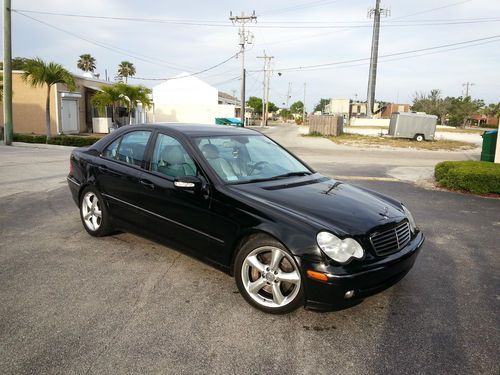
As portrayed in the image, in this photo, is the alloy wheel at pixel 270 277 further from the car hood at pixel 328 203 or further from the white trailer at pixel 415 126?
the white trailer at pixel 415 126

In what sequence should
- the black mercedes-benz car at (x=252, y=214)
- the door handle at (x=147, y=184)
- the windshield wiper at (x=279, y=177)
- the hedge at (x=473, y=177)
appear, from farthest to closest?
the hedge at (x=473, y=177)
the door handle at (x=147, y=184)
the windshield wiper at (x=279, y=177)
the black mercedes-benz car at (x=252, y=214)

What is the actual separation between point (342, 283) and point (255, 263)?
75 centimetres

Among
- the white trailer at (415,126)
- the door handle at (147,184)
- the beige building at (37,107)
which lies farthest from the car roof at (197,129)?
the white trailer at (415,126)

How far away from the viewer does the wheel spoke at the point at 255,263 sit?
11.0 feet

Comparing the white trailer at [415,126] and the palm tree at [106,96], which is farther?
the white trailer at [415,126]

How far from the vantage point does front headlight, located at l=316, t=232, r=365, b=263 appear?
3.05 meters

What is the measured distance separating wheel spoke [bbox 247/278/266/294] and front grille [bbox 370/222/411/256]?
0.94 m

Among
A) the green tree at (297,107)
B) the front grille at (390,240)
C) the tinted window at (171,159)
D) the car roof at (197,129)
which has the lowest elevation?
the front grille at (390,240)

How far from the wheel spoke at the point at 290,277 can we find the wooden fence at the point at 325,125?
123 feet

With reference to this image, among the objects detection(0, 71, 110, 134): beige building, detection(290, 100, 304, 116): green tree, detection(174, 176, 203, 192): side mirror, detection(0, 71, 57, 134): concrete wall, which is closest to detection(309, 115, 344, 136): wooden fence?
detection(0, 71, 110, 134): beige building

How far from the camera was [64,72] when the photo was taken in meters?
20.8

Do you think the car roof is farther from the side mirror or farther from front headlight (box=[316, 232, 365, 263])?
front headlight (box=[316, 232, 365, 263])

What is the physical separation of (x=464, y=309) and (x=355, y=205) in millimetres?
1287

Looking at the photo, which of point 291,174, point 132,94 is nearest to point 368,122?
point 132,94
